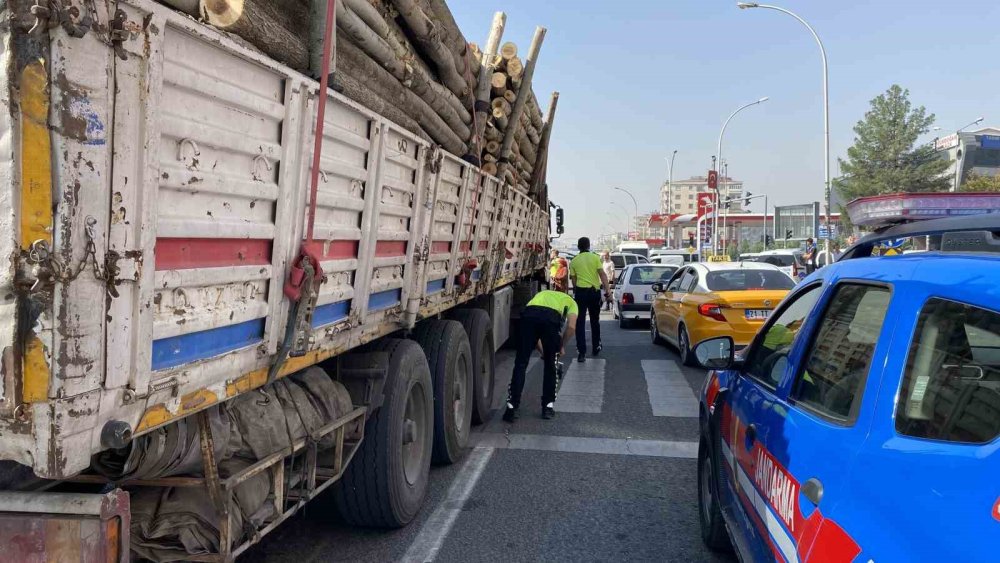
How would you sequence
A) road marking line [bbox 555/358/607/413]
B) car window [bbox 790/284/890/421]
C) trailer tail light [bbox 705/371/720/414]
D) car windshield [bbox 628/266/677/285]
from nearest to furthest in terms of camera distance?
car window [bbox 790/284/890/421] → trailer tail light [bbox 705/371/720/414] → road marking line [bbox 555/358/607/413] → car windshield [bbox 628/266/677/285]

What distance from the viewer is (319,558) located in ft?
13.2

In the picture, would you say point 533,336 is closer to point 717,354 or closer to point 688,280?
point 717,354

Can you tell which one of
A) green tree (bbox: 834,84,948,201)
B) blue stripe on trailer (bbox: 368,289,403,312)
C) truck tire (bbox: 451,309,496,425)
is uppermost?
green tree (bbox: 834,84,948,201)

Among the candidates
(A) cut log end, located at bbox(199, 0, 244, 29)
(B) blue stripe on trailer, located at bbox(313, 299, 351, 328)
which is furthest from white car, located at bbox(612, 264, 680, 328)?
(A) cut log end, located at bbox(199, 0, 244, 29)

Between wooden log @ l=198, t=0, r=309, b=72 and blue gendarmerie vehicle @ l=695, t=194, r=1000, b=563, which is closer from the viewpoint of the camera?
blue gendarmerie vehicle @ l=695, t=194, r=1000, b=563

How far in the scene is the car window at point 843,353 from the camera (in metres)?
2.24

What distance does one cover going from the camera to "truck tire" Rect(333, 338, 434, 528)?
4148mm

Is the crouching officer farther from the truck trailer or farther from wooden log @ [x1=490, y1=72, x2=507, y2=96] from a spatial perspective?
the truck trailer

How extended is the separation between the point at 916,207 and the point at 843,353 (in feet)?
4.41

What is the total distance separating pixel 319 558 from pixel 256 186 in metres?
2.29

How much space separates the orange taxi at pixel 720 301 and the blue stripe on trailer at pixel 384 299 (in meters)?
5.00

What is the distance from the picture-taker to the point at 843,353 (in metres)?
2.52

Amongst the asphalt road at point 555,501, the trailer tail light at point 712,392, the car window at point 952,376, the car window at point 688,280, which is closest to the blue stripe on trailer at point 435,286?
the asphalt road at point 555,501

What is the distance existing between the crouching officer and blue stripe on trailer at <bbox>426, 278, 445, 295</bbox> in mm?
1593
